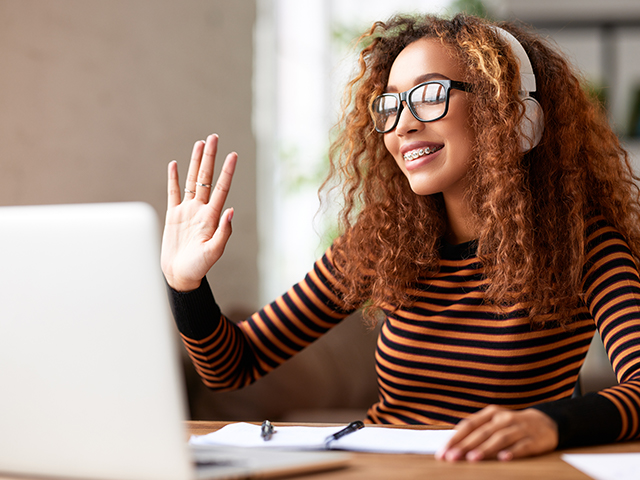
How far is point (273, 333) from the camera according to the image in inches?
52.1

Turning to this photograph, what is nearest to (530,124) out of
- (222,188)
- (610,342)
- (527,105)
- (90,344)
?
(527,105)

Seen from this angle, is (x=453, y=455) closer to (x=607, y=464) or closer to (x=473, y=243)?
(x=607, y=464)

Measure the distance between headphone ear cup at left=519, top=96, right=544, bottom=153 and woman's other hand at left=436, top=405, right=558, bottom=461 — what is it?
2.05 ft

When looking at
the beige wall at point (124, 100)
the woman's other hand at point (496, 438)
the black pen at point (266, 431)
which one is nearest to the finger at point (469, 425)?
the woman's other hand at point (496, 438)

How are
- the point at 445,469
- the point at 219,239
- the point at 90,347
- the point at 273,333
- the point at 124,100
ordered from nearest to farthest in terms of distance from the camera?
the point at 90,347 → the point at 445,469 → the point at 219,239 → the point at 273,333 → the point at 124,100

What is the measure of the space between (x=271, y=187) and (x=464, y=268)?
175cm

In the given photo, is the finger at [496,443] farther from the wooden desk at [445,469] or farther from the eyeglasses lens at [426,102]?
the eyeglasses lens at [426,102]

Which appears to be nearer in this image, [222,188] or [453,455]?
[453,455]

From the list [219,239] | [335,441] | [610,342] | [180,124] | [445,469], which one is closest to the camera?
[445,469]

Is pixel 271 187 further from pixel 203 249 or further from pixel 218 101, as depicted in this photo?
pixel 203 249

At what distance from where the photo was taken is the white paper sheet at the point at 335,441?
0.75 meters

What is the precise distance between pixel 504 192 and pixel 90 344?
85 centimetres

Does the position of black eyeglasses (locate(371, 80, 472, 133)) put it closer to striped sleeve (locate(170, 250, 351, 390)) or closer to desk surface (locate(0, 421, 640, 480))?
striped sleeve (locate(170, 250, 351, 390))

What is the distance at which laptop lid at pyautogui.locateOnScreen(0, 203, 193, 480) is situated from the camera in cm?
50
